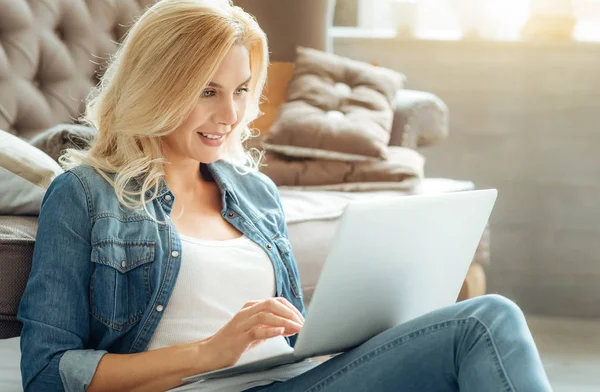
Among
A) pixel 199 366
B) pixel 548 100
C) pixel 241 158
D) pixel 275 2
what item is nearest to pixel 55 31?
pixel 275 2

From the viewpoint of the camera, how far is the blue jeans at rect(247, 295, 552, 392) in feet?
3.59

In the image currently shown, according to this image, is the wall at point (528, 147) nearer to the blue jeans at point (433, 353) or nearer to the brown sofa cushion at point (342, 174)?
the brown sofa cushion at point (342, 174)

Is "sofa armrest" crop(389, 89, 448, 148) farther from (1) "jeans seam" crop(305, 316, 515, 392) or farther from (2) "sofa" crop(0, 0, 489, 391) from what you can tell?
(1) "jeans seam" crop(305, 316, 515, 392)

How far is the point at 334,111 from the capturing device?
251 centimetres

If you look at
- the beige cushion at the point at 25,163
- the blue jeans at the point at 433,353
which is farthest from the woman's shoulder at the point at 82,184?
the blue jeans at the point at 433,353

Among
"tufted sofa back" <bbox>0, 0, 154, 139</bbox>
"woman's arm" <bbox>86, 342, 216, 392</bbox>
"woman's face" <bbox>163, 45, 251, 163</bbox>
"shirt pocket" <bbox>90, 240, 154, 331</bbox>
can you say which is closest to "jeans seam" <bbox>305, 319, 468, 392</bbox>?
"woman's arm" <bbox>86, 342, 216, 392</bbox>

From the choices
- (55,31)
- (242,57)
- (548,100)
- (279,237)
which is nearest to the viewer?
(242,57)

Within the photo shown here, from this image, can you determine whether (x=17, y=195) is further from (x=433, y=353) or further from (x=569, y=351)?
(x=569, y=351)

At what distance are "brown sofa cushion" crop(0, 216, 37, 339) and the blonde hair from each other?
17cm

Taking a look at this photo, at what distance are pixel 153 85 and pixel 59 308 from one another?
1.16 ft

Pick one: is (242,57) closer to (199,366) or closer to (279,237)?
(279,237)

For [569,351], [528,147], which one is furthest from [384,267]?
[528,147]

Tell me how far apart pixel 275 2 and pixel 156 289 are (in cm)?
173

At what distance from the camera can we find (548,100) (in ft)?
9.81
